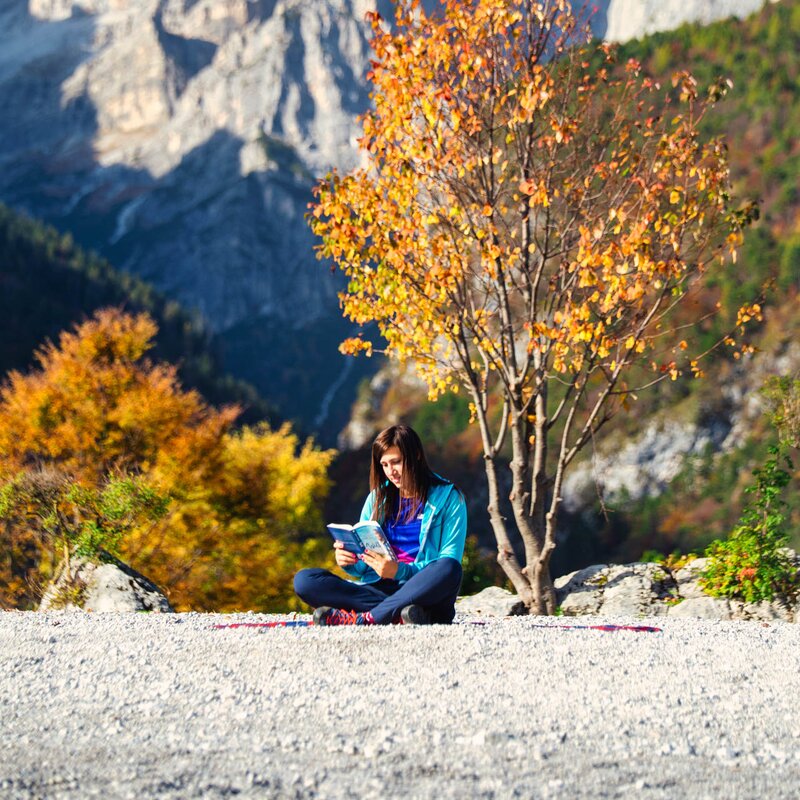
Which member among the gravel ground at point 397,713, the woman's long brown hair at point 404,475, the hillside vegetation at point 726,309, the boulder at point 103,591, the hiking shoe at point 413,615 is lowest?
the gravel ground at point 397,713

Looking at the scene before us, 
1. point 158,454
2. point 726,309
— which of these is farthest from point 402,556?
point 726,309

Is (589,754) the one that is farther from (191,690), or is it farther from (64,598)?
(64,598)

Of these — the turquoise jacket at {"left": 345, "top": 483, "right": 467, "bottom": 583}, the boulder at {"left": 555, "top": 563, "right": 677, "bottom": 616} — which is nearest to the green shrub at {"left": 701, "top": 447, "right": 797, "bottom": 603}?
the boulder at {"left": 555, "top": 563, "right": 677, "bottom": 616}

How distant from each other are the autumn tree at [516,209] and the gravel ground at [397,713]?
357cm

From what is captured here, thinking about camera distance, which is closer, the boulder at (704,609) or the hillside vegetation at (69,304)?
the boulder at (704,609)

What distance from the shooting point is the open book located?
226 inches

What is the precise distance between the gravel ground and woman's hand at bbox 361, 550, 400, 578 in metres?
0.36

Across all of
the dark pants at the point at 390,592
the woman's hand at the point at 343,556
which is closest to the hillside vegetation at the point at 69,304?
the dark pants at the point at 390,592

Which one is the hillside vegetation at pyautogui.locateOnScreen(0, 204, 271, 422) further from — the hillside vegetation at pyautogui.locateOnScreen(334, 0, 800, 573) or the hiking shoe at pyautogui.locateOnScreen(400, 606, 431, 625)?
the hiking shoe at pyautogui.locateOnScreen(400, 606, 431, 625)

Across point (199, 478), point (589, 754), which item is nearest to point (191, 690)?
point (589, 754)

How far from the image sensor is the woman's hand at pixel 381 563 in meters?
5.97

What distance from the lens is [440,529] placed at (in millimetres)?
6188

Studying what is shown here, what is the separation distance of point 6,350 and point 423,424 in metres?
46.8

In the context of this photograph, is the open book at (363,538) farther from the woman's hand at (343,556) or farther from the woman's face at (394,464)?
the woman's face at (394,464)
